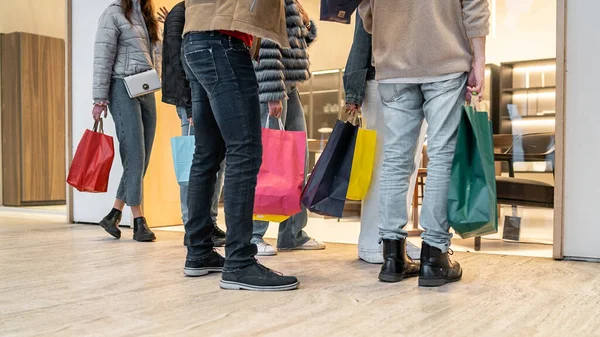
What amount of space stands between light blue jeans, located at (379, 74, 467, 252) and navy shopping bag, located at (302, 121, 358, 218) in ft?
0.71

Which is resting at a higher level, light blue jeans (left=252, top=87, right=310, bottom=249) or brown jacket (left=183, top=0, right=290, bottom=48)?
brown jacket (left=183, top=0, right=290, bottom=48)

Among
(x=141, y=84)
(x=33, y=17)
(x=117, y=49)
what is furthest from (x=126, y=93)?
(x=33, y=17)

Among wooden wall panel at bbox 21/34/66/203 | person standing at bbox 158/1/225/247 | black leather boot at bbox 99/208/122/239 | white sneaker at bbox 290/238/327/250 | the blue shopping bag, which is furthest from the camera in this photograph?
wooden wall panel at bbox 21/34/66/203

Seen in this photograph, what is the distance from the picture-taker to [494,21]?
9.95 ft

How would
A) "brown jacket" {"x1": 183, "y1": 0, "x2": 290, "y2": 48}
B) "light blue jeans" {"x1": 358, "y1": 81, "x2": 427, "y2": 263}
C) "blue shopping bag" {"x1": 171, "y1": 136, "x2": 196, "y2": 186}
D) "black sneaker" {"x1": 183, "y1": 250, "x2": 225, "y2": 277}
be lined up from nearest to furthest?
"brown jacket" {"x1": 183, "y1": 0, "x2": 290, "y2": 48} → "black sneaker" {"x1": 183, "y1": 250, "x2": 225, "y2": 277} → "light blue jeans" {"x1": 358, "y1": 81, "x2": 427, "y2": 263} → "blue shopping bag" {"x1": 171, "y1": 136, "x2": 196, "y2": 186}

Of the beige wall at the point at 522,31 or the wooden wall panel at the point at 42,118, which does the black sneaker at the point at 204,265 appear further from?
the wooden wall panel at the point at 42,118

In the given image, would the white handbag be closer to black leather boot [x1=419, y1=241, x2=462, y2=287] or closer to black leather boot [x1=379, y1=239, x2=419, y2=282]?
black leather boot [x1=379, y1=239, x2=419, y2=282]

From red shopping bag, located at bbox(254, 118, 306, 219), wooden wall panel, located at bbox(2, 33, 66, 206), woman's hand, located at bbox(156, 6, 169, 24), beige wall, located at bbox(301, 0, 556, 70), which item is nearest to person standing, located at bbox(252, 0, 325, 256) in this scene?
red shopping bag, located at bbox(254, 118, 306, 219)

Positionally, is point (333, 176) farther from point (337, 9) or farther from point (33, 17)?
point (33, 17)

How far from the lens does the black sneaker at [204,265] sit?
2.30 meters

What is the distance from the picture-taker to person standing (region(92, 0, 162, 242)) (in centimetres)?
347

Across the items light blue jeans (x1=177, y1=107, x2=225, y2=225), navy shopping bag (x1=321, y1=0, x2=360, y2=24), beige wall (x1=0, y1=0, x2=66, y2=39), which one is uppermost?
beige wall (x1=0, y1=0, x2=66, y2=39)

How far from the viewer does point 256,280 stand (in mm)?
2008

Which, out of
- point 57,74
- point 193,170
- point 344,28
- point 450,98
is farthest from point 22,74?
point 450,98
